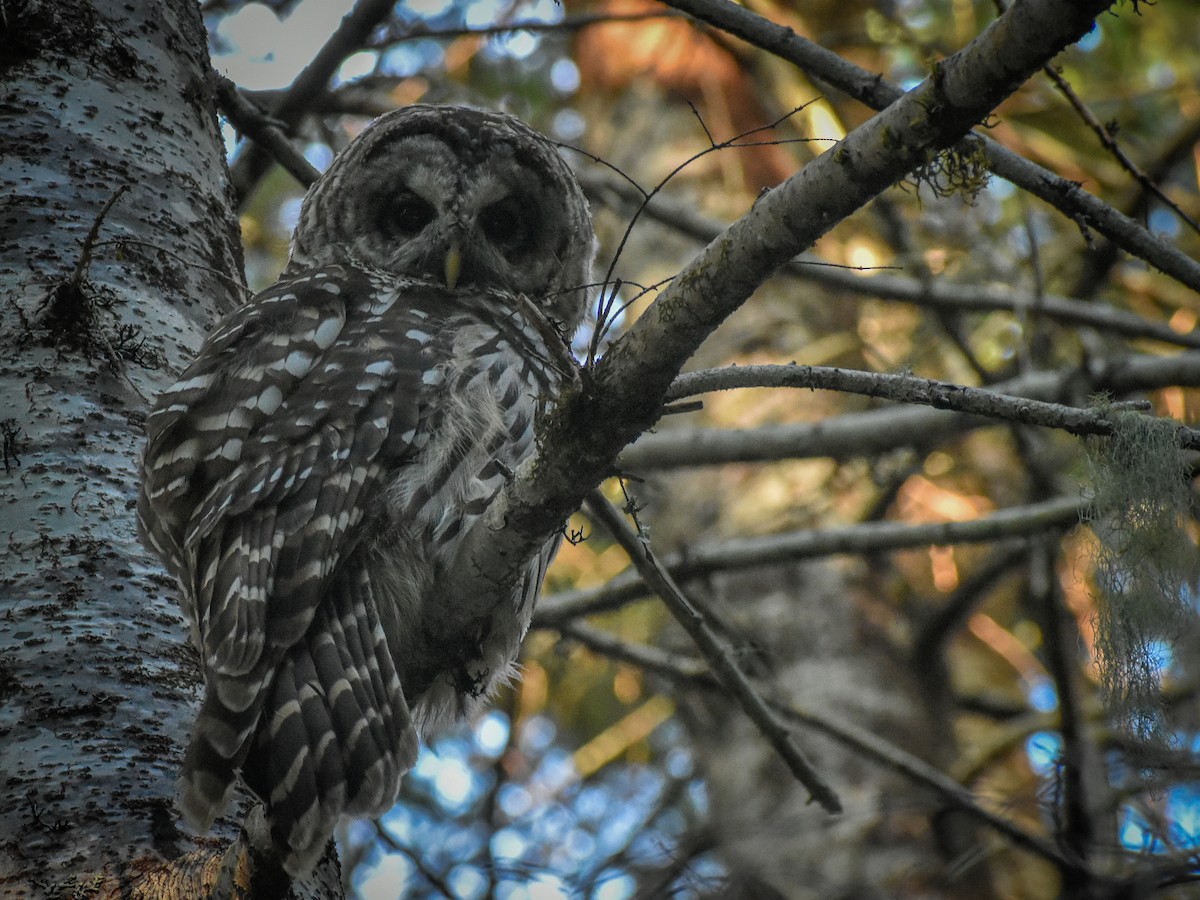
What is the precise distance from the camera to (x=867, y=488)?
5.07 m

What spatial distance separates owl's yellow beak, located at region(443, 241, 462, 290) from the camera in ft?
9.36

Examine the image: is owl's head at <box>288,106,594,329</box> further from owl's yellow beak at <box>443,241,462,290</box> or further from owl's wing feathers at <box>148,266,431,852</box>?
owl's wing feathers at <box>148,266,431,852</box>

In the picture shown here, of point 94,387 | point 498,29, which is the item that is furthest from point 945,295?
point 94,387

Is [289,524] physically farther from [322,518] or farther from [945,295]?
[945,295]

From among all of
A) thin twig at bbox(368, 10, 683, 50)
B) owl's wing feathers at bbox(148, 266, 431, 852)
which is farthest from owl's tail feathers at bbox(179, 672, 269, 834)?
thin twig at bbox(368, 10, 683, 50)

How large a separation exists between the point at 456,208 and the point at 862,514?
1.97 m

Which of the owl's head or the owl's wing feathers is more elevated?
the owl's head

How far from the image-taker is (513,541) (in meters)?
1.88

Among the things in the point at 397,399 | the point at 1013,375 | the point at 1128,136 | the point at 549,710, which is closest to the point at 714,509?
the point at 1013,375

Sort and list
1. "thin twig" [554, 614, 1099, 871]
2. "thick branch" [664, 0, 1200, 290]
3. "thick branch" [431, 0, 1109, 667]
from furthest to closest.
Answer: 1. "thin twig" [554, 614, 1099, 871]
2. "thick branch" [664, 0, 1200, 290]
3. "thick branch" [431, 0, 1109, 667]

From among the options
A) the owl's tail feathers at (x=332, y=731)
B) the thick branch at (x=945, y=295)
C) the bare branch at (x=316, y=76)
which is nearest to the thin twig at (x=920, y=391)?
the owl's tail feathers at (x=332, y=731)

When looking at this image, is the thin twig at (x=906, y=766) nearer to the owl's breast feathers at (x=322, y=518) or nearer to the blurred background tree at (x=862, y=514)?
the blurred background tree at (x=862, y=514)

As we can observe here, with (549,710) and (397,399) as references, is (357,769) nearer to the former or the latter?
(397,399)

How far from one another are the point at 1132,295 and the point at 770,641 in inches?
86.2
